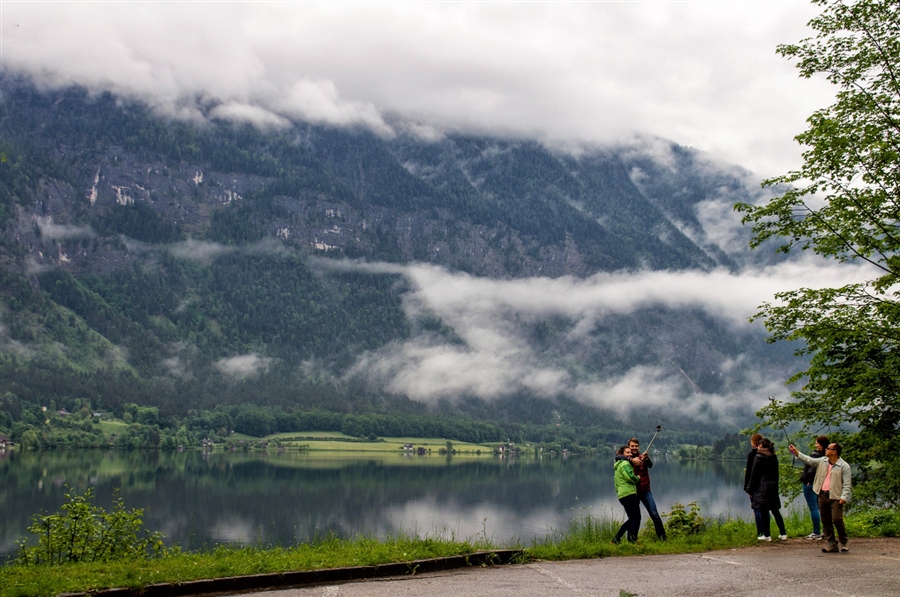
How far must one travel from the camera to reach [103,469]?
114m

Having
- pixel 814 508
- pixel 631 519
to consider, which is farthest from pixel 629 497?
pixel 814 508

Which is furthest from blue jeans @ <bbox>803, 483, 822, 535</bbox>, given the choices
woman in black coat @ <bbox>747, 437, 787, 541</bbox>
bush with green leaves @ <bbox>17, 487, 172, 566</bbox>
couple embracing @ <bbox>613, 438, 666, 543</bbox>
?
bush with green leaves @ <bbox>17, 487, 172, 566</bbox>

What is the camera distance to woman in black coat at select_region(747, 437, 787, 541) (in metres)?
18.2

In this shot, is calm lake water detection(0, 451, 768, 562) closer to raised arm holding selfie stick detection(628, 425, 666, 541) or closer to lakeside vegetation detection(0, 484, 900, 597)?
lakeside vegetation detection(0, 484, 900, 597)

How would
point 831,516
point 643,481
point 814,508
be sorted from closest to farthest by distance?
point 831,516
point 643,481
point 814,508

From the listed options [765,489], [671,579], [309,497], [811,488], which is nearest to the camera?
[671,579]

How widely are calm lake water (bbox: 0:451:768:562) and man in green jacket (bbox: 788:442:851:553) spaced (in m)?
19.5

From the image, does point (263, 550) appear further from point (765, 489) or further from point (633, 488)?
point (765, 489)

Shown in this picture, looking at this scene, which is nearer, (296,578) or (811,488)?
(296,578)

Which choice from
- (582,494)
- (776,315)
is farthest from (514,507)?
(776,315)

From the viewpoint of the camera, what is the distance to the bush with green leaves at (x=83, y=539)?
683 inches

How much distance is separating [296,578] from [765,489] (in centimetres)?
1078

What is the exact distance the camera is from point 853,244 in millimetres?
22672

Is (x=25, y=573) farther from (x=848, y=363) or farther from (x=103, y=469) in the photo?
(x=103, y=469)
